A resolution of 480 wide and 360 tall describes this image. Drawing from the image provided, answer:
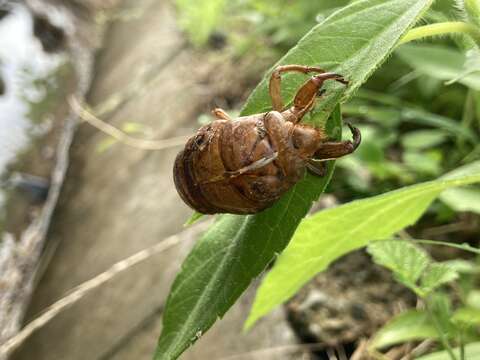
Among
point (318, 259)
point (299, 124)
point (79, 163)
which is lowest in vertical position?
point (79, 163)

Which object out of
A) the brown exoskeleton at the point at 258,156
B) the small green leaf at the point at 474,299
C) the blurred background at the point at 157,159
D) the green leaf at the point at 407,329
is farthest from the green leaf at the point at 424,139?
the brown exoskeleton at the point at 258,156

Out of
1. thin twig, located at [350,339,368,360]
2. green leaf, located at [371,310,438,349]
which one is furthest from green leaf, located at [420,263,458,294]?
thin twig, located at [350,339,368,360]

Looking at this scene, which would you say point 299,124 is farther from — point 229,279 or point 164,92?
point 164,92

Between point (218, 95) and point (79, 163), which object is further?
point (79, 163)

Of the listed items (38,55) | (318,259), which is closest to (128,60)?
(38,55)

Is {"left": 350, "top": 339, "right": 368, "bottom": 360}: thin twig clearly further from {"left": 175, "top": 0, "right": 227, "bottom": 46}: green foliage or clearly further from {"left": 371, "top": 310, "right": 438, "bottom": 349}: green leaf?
{"left": 175, "top": 0, "right": 227, "bottom": 46}: green foliage

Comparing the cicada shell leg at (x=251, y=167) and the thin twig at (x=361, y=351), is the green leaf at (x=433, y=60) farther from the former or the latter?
the cicada shell leg at (x=251, y=167)

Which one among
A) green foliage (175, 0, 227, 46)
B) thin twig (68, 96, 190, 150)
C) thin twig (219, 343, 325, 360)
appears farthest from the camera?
green foliage (175, 0, 227, 46)
